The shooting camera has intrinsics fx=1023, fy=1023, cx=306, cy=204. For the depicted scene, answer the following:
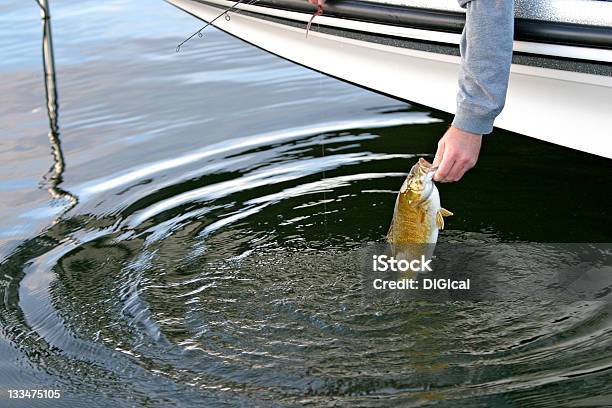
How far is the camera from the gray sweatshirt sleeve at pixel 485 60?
348 cm

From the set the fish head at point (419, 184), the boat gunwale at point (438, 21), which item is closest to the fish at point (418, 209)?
the fish head at point (419, 184)

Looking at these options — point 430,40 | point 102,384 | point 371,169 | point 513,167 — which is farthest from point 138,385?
point 513,167

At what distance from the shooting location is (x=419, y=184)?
12.5 feet

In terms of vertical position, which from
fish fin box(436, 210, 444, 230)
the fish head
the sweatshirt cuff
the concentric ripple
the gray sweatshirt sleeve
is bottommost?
the concentric ripple

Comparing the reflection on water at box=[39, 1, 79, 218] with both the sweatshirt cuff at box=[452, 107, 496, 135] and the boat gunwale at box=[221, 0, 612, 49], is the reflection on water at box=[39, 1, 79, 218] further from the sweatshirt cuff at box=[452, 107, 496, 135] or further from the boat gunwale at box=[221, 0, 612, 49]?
the sweatshirt cuff at box=[452, 107, 496, 135]

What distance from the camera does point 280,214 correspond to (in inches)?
211

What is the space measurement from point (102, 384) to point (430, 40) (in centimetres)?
213

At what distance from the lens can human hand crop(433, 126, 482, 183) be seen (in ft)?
11.9

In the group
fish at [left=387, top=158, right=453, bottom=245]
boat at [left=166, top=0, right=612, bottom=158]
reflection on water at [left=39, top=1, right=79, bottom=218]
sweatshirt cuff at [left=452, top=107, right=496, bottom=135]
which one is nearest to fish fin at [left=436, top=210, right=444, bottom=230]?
fish at [left=387, top=158, right=453, bottom=245]

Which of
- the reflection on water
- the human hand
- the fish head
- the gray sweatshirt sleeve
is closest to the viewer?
the gray sweatshirt sleeve

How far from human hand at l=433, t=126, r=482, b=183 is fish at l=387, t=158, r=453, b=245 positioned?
9 cm

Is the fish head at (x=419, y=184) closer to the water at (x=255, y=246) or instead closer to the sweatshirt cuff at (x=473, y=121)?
the sweatshirt cuff at (x=473, y=121)

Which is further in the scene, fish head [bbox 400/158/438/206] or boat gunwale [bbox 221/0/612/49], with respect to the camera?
Answer: boat gunwale [bbox 221/0/612/49]

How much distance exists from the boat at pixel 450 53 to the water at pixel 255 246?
25.1 inches
